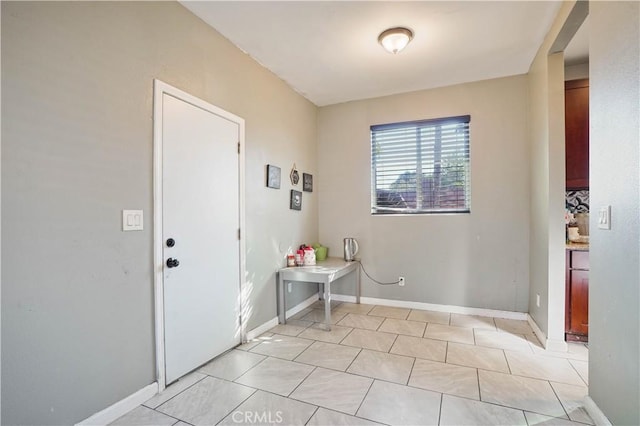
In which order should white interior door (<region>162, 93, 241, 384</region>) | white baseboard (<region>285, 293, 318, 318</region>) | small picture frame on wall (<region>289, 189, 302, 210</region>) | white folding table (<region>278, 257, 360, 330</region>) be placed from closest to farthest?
1. white interior door (<region>162, 93, 241, 384</region>)
2. white folding table (<region>278, 257, 360, 330</region>)
3. white baseboard (<region>285, 293, 318, 318</region>)
4. small picture frame on wall (<region>289, 189, 302, 210</region>)

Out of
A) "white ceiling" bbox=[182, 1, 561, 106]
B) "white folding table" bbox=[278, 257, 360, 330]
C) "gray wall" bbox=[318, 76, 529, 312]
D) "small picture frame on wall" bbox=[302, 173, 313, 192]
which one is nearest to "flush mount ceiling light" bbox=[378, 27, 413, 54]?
"white ceiling" bbox=[182, 1, 561, 106]

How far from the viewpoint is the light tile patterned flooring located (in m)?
1.76

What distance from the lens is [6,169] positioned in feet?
4.35

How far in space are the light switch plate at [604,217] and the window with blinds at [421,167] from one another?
1937 mm

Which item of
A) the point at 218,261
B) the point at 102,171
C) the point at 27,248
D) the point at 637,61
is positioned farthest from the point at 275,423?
the point at 637,61

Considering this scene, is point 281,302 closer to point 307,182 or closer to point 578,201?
point 307,182

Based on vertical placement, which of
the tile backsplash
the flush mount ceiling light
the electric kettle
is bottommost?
the electric kettle

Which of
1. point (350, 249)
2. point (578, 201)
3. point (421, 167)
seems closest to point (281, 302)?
point (350, 249)

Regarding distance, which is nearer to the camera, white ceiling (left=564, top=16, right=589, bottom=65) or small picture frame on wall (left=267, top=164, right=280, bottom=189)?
white ceiling (left=564, top=16, right=589, bottom=65)

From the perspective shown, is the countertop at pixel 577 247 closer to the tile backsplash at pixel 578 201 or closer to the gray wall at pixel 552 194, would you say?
the gray wall at pixel 552 194

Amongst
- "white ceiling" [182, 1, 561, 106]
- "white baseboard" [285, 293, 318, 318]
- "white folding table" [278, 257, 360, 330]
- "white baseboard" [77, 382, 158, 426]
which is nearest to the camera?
"white baseboard" [77, 382, 158, 426]

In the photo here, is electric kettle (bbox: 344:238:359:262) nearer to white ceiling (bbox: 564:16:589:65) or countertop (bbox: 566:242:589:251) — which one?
countertop (bbox: 566:242:589:251)

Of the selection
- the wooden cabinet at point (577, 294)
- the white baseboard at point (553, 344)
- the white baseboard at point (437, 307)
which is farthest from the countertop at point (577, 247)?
the white baseboard at point (437, 307)

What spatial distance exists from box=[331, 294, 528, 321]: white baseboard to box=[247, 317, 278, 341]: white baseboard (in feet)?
3.92
